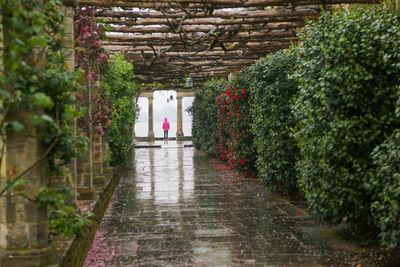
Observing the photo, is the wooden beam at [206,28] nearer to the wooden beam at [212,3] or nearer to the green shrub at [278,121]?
the green shrub at [278,121]

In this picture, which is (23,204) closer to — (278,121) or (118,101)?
(278,121)

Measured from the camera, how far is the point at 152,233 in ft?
23.7

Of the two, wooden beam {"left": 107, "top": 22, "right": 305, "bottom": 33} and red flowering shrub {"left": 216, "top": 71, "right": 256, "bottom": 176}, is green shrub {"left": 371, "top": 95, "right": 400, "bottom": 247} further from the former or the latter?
red flowering shrub {"left": 216, "top": 71, "right": 256, "bottom": 176}

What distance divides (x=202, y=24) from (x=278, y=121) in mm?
2353

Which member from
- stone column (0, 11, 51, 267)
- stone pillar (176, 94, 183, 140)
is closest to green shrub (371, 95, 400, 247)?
stone column (0, 11, 51, 267)

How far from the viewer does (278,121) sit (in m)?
9.73

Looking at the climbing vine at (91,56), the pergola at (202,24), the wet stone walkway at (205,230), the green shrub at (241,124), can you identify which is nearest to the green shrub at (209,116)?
the green shrub at (241,124)

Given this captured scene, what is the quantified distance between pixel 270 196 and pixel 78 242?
5385mm

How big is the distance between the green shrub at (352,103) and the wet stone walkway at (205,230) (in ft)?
2.19

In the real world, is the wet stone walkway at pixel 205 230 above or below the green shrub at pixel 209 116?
below

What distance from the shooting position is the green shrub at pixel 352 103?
6074mm

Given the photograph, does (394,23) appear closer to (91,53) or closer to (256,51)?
(91,53)

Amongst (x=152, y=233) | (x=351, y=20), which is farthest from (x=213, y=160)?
(x=351, y=20)

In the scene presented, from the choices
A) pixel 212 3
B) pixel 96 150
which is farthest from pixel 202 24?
pixel 96 150
